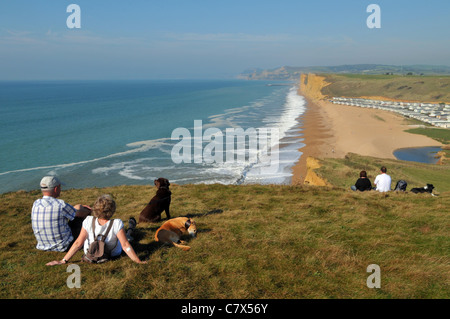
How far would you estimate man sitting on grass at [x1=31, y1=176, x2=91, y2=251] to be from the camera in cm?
581

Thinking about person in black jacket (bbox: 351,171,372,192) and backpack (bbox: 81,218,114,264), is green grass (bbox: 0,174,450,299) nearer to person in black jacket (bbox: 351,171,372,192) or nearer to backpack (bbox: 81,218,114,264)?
backpack (bbox: 81,218,114,264)

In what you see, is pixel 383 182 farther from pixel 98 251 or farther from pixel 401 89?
pixel 401 89

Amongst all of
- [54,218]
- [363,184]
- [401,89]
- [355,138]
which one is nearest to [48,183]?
[54,218]

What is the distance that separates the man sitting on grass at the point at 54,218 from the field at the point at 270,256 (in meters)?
0.38

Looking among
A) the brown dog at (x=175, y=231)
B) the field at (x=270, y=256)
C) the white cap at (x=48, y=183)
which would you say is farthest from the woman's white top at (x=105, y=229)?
the brown dog at (x=175, y=231)

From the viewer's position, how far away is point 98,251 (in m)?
5.82

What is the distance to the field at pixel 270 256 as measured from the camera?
16.9 feet

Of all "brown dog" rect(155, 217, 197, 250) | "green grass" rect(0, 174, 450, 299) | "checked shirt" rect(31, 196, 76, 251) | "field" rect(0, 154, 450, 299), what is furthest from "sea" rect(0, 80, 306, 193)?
"checked shirt" rect(31, 196, 76, 251)

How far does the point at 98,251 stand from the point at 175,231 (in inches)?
79.7

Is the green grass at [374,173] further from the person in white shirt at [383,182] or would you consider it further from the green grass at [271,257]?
the green grass at [271,257]

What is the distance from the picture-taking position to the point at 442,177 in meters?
24.0

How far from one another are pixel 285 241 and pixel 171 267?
2.97 meters
